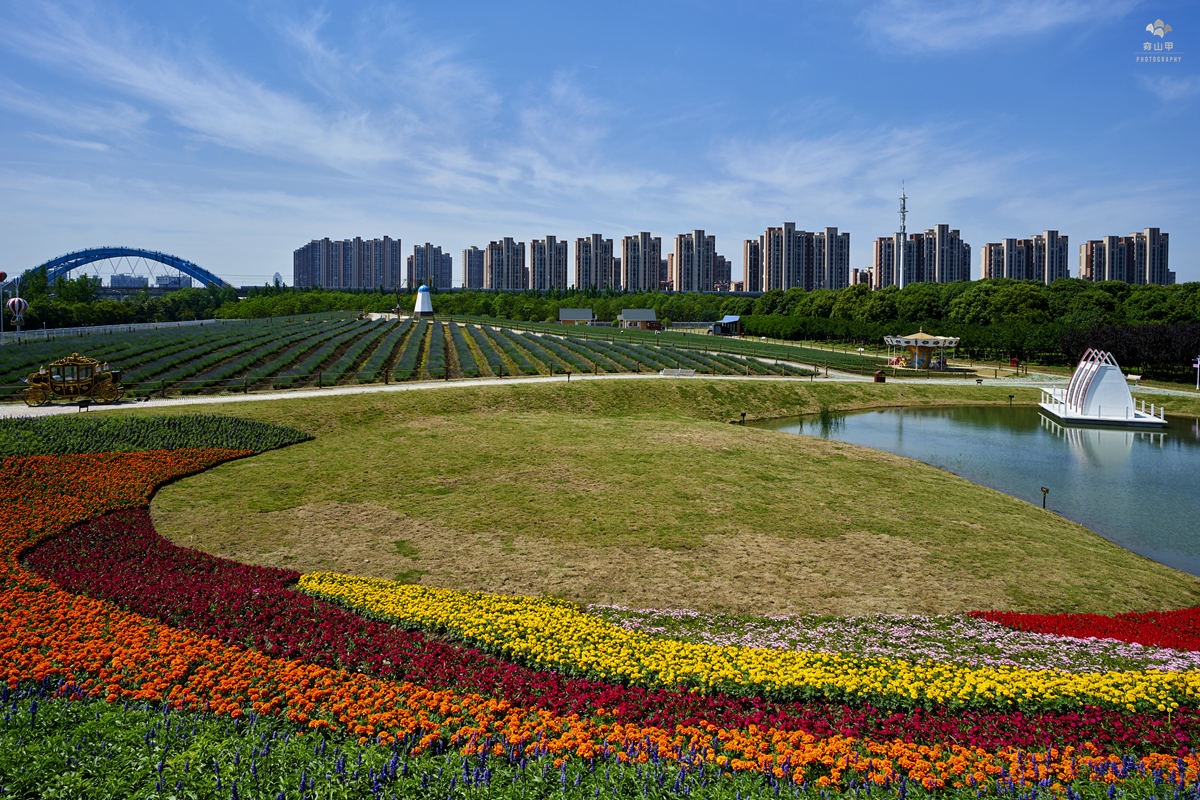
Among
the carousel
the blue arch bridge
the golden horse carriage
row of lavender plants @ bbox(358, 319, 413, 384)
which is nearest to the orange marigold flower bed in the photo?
the golden horse carriage

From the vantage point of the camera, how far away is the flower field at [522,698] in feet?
20.5

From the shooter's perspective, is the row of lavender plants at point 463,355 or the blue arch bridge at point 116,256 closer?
the row of lavender plants at point 463,355

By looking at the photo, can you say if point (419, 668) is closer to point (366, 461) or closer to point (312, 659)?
point (312, 659)

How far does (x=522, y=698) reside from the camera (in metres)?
8.37

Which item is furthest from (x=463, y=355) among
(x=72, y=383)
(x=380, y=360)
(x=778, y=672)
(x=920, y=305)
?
(x=920, y=305)

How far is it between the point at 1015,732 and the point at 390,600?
9.56 m

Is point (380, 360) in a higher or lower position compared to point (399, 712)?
higher

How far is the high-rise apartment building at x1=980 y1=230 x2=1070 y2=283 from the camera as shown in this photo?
6580 inches

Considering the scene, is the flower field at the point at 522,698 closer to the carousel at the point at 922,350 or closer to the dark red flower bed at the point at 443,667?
the dark red flower bed at the point at 443,667

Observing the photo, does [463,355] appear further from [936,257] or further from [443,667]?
[936,257]

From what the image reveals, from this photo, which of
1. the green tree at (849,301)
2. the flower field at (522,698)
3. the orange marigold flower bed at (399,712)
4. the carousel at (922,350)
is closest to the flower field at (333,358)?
the carousel at (922,350)

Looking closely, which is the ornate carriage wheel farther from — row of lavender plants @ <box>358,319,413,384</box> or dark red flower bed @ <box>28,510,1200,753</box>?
dark red flower bed @ <box>28,510,1200,753</box>

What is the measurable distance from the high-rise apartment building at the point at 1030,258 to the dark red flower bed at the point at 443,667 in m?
187

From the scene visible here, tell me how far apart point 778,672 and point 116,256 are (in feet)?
690
